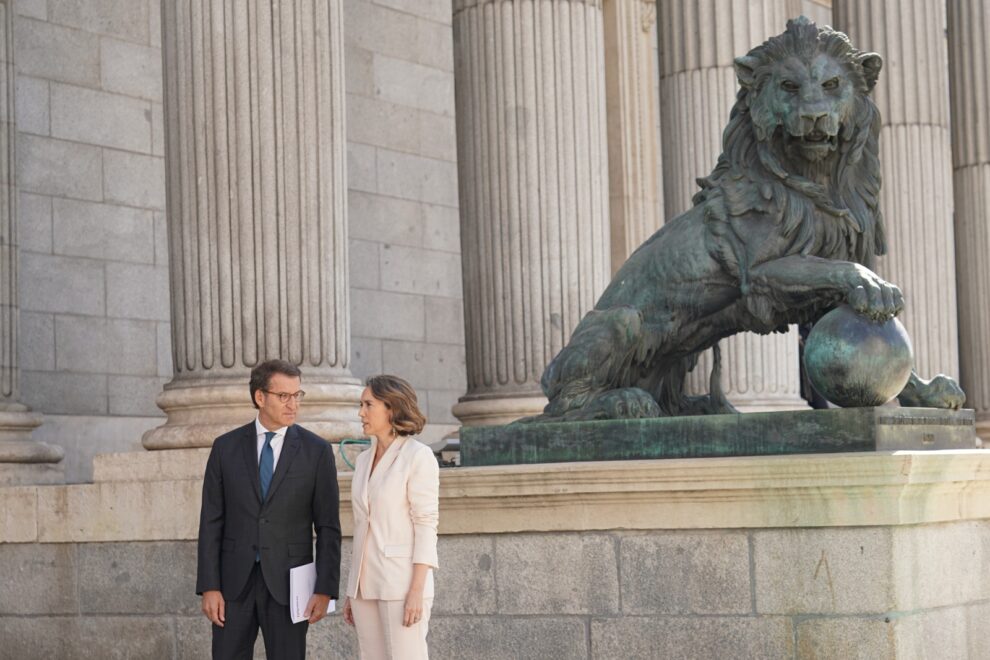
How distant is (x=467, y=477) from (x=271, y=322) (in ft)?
9.52

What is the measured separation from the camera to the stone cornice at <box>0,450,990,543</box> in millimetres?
8633

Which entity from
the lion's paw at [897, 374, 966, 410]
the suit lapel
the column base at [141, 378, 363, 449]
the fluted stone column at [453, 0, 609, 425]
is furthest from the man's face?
the fluted stone column at [453, 0, 609, 425]

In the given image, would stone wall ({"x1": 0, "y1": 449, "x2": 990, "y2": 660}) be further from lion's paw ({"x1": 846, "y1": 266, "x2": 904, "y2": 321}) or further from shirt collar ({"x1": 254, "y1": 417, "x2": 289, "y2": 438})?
shirt collar ({"x1": 254, "y1": 417, "x2": 289, "y2": 438})

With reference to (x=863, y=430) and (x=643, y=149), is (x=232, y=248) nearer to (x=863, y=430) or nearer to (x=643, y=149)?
(x=863, y=430)

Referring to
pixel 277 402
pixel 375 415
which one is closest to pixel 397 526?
pixel 375 415

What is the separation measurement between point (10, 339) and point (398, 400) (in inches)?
314

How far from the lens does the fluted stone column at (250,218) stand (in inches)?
477

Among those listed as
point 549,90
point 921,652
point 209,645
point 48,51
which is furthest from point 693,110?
point 921,652

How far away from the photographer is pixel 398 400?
775 centimetres

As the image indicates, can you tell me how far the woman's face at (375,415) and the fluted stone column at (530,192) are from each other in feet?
24.0

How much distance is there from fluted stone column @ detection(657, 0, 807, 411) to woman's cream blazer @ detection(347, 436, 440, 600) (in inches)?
366

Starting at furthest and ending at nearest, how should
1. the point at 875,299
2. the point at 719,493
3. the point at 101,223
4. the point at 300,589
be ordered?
the point at 101,223, the point at 875,299, the point at 719,493, the point at 300,589

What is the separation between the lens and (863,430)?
29.7ft

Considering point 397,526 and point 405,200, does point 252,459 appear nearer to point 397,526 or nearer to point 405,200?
point 397,526
